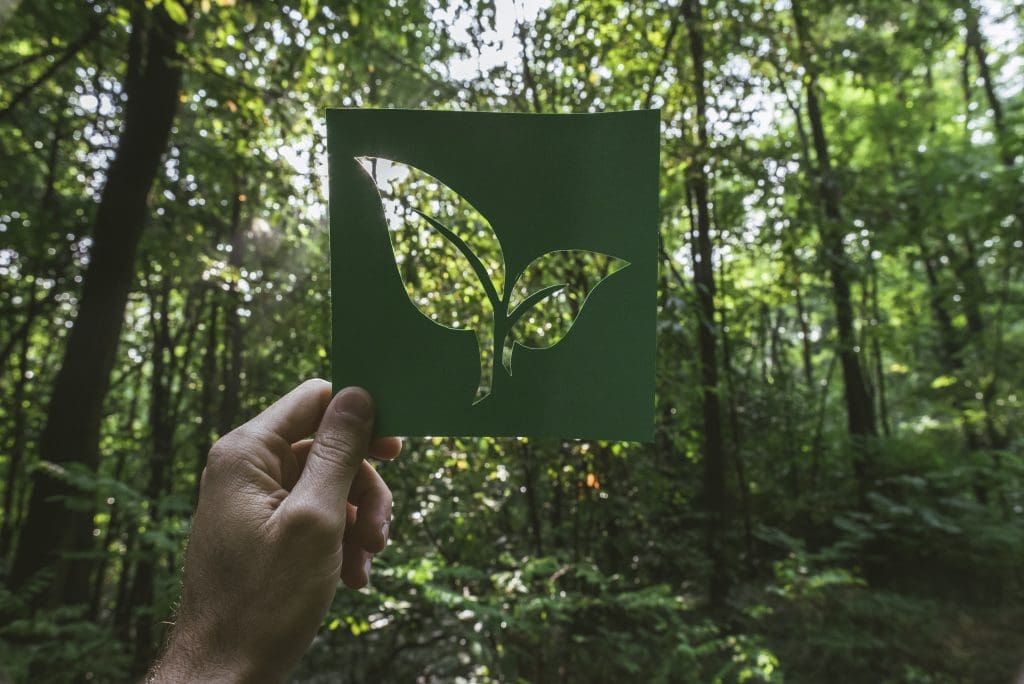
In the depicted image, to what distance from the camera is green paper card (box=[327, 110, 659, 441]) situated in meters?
0.94

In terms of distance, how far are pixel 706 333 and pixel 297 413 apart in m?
3.11

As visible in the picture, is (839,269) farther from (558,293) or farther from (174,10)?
(174,10)

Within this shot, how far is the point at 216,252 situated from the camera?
17.5 feet

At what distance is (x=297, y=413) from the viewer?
42.8 inches

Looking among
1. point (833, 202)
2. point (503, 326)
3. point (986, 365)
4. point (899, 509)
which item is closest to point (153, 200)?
point (503, 326)

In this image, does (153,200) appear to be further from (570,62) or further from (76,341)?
(570,62)

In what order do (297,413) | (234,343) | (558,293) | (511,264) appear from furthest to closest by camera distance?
(234,343) → (558,293) → (297,413) → (511,264)

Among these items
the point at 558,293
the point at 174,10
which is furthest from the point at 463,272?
the point at 174,10

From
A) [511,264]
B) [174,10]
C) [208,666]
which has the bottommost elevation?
[208,666]

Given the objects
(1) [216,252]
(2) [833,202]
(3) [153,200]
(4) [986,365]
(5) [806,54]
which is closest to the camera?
(5) [806,54]

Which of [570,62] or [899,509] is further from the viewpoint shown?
[899,509]

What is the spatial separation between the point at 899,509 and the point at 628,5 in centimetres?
487

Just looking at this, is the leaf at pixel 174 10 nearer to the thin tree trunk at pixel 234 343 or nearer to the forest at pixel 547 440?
the forest at pixel 547 440

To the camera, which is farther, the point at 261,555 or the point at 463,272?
the point at 463,272
